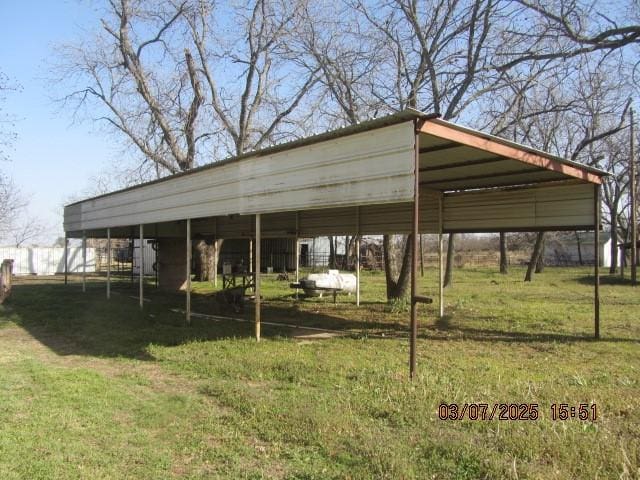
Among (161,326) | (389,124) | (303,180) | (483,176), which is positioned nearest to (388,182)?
(389,124)

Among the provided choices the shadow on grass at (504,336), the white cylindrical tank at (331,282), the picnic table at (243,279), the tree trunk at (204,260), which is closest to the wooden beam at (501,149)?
the shadow on grass at (504,336)

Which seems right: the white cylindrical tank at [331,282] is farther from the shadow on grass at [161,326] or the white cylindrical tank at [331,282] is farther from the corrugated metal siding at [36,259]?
the corrugated metal siding at [36,259]

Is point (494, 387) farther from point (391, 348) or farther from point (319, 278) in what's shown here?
point (319, 278)

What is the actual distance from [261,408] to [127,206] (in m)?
11.0

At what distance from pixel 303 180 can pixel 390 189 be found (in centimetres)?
188

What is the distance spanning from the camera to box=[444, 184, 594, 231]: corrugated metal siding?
977 cm

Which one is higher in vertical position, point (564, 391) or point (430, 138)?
point (430, 138)

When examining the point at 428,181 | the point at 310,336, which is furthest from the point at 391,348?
the point at 428,181

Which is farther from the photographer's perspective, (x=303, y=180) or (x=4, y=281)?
(x=4, y=281)

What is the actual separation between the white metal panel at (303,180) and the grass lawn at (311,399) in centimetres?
227

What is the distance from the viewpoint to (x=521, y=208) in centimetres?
1073

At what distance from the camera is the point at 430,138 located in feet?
22.2

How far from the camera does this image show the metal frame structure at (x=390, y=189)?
6145mm

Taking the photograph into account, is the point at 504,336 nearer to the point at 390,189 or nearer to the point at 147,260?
the point at 390,189
